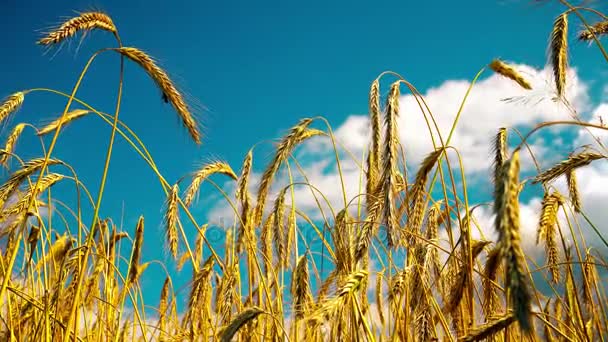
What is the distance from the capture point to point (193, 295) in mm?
4336

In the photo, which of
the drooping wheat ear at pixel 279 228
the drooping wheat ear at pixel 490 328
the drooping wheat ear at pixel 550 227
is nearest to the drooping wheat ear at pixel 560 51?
the drooping wheat ear at pixel 550 227

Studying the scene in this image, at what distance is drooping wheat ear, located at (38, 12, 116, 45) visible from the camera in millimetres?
3316

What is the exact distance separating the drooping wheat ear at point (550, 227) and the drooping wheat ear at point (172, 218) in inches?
91.3

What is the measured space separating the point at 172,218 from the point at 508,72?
237 centimetres

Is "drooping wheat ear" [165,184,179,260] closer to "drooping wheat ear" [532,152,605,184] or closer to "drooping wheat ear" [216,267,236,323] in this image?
"drooping wheat ear" [216,267,236,323]

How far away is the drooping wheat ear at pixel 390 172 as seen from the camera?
264 centimetres

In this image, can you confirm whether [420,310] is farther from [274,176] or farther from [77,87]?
[77,87]

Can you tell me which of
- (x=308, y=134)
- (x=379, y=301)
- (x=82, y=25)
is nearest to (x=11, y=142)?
(x=82, y=25)

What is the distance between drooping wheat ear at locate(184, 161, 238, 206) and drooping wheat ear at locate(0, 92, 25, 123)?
132cm

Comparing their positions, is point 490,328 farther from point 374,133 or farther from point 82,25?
point 82,25

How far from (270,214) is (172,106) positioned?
1325 mm

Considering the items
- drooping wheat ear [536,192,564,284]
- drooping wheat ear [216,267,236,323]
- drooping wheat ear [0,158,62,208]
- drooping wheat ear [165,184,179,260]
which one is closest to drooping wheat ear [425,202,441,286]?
drooping wheat ear [536,192,564,284]

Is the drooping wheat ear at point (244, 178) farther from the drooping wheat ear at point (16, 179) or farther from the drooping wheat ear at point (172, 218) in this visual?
the drooping wheat ear at point (16, 179)

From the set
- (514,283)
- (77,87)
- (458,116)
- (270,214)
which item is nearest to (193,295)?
(270,214)
